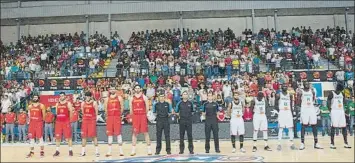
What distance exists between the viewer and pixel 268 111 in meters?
21.8

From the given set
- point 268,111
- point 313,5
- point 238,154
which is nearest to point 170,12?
point 313,5

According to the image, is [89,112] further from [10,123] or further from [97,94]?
[97,94]

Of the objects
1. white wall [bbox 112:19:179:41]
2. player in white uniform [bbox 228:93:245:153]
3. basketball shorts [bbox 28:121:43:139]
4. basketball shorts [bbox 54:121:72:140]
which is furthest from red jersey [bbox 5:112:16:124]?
white wall [bbox 112:19:179:41]

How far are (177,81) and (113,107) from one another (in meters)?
13.4

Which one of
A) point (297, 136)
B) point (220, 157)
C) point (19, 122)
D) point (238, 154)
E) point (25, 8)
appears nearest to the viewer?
point (220, 157)

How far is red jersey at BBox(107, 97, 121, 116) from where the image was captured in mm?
14297

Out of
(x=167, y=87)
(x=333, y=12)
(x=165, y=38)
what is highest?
(x=333, y=12)

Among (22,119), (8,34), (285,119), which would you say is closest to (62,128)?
(285,119)

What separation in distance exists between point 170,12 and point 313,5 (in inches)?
490

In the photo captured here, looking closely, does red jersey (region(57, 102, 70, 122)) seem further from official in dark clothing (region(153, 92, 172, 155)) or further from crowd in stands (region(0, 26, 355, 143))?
crowd in stands (region(0, 26, 355, 143))

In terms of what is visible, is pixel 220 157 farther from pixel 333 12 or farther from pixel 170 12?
pixel 333 12

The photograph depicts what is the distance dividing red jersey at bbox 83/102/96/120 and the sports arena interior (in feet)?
0.12

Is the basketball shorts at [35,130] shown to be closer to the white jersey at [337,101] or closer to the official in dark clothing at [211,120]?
the official in dark clothing at [211,120]

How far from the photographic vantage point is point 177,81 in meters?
27.5
